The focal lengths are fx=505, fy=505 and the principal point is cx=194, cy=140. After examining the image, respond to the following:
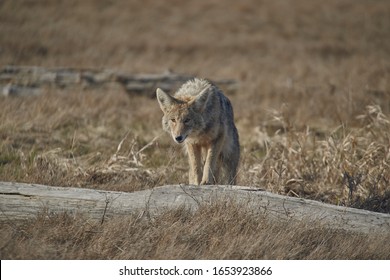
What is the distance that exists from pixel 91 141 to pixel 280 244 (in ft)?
18.3

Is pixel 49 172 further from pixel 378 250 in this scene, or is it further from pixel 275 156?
pixel 378 250

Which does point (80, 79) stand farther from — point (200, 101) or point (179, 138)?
point (179, 138)

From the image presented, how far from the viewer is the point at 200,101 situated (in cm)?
743

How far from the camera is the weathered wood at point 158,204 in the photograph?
5.97 metres

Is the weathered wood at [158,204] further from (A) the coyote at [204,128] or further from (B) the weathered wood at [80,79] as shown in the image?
(B) the weathered wood at [80,79]

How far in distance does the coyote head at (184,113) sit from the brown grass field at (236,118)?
116cm

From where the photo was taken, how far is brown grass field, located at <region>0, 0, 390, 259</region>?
581cm

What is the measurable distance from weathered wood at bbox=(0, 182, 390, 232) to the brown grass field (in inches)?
4.8

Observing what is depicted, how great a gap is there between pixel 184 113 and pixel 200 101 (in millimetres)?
364

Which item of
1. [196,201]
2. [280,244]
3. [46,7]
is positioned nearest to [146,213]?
[196,201]

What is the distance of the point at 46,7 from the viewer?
24.4m

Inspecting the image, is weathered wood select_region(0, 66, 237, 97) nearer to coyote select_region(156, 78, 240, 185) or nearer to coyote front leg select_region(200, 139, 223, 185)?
coyote select_region(156, 78, 240, 185)

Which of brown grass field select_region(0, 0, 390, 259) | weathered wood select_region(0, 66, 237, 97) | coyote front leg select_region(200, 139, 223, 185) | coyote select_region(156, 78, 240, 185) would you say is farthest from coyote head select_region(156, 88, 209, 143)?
weathered wood select_region(0, 66, 237, 97)
